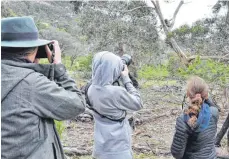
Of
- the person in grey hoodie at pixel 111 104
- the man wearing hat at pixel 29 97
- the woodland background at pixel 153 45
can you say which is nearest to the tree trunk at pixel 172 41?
the woodland background at pixel 153 45

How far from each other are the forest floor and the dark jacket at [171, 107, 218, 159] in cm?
102

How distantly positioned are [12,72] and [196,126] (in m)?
1.14

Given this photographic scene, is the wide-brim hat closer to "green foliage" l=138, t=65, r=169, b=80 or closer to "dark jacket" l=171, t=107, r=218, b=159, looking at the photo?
"dark jacket" l=171, t=107, r=218, b=159

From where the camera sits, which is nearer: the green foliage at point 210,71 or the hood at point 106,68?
the hood at point 106,68

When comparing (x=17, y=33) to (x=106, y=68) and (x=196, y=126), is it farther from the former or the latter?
(x=196, y=126)

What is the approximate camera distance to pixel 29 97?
51.9 inches

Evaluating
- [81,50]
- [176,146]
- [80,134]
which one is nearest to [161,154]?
[80,134]

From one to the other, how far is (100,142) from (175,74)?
5825 mm

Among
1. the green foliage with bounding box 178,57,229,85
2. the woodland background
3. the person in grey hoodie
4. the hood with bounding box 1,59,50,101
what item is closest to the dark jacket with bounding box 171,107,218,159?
the person in grey hoodie

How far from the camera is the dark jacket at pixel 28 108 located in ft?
4.30

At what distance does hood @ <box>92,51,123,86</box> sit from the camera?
7.70 feet

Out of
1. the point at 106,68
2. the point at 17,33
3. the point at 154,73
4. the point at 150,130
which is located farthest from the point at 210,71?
the point at 17,33

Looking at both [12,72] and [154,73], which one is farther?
[154,73]

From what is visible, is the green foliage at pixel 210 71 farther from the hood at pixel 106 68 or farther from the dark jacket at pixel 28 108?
the dark jacket at pixel 28 108
